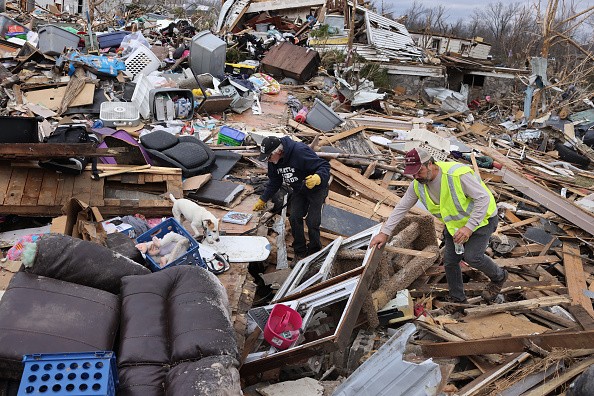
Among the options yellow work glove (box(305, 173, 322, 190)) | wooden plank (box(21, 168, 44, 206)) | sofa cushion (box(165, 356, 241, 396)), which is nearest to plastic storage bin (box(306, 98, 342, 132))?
yellow work glove (box(305, 173, 322, 190))

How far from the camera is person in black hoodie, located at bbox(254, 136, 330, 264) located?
17.5 ft

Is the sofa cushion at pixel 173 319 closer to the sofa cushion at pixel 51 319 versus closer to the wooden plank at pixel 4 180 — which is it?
the sofa cushion at pixel 51 319

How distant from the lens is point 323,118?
35.1 feet

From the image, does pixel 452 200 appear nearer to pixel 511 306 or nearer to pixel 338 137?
pixel 511 306

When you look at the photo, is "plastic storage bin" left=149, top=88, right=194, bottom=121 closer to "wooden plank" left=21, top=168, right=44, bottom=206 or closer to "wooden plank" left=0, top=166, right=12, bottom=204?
"wooden plank" left=21, top=168, right=44, bottom=206

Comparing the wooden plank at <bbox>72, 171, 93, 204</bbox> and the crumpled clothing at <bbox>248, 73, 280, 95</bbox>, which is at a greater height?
the wooden plank at <bbox>72, 171, 93, 204</bbox>

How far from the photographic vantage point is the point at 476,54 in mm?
25453

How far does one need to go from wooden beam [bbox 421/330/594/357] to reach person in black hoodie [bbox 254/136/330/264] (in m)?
1.95

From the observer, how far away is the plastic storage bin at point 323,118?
10594 mm

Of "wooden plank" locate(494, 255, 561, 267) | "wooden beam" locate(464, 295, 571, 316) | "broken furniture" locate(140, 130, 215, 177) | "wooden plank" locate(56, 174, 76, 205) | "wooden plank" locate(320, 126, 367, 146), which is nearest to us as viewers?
"wooden beam" locate(464, 295, 571, 316)

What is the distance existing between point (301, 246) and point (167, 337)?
299cm

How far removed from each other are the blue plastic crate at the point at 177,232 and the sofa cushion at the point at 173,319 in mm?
883

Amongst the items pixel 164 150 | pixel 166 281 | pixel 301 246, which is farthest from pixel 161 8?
pixel 166 281

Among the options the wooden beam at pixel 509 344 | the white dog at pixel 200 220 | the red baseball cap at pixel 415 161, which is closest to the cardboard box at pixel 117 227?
the white dog at pixel 200 220
